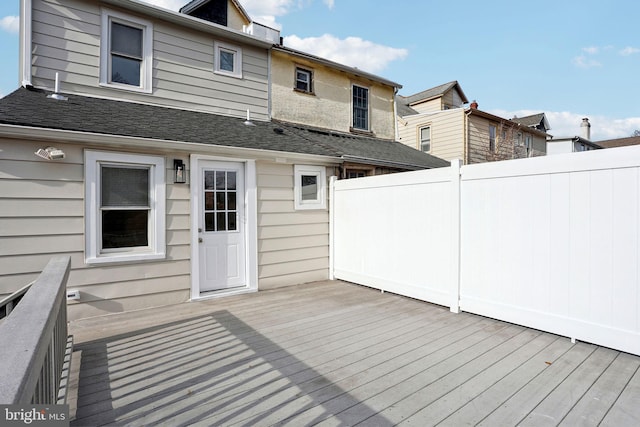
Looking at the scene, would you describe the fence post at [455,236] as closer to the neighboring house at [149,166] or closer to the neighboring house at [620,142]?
the neighboring house at [149,166]

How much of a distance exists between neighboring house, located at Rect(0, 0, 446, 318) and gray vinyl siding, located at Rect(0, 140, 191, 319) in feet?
0.04

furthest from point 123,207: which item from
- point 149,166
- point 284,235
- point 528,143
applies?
point 528,143

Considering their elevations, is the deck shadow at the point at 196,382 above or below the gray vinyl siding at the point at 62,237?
below

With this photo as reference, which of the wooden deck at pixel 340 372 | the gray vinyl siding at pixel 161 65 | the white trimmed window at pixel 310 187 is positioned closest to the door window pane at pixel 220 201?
the white trimmed window at pixel 310 187

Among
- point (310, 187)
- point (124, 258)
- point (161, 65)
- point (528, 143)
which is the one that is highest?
point (528, 143)

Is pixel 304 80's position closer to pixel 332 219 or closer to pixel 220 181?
pixel 332 219

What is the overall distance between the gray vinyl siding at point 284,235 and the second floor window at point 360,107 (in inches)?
141

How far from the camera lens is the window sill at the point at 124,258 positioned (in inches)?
Result: 171

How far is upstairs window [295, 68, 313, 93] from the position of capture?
7.87m

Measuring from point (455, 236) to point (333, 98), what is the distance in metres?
5.32

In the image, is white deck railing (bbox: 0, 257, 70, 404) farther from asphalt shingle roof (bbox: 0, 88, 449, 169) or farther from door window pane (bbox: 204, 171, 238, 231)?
door window pane (bbox: 204, 171, 238, 231)

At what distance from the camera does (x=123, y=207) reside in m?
4.60

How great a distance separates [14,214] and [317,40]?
741 inches

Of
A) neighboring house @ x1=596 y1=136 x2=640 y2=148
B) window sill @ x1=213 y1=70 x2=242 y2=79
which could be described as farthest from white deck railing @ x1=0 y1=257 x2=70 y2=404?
neighboring house @ x1=596 y1=136 x2=640 y2=148
